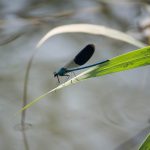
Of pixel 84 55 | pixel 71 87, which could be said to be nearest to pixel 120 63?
pixel 84 55

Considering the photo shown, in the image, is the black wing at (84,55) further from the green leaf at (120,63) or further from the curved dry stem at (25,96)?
the curved dry stem at (25,96)

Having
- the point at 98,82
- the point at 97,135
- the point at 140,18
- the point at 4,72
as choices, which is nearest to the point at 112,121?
the point at 97,135

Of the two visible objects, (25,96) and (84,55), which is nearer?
(84,55)

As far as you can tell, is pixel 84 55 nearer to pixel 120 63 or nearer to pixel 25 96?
pixel 120 63

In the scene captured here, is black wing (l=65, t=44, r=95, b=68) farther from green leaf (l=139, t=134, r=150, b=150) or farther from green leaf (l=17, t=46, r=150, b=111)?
green leaf (l=139, t=134, r=150, b=150)

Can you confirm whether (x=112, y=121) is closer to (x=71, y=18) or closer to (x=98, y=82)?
(x=98, y=82)

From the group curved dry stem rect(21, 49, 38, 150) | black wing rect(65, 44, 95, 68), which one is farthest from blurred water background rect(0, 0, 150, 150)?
black wing rect(65, 44, 95, 68)

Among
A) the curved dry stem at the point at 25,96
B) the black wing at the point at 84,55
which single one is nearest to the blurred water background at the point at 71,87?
the curved dry stem at the point at 25,96

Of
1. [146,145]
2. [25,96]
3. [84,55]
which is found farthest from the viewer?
[25,96]
